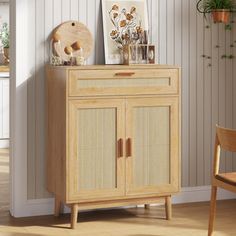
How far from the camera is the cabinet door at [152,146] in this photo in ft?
15.1

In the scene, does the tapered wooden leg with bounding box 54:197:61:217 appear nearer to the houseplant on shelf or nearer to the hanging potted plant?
the hanging potted plant

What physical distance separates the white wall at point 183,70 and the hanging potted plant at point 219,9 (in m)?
0.10

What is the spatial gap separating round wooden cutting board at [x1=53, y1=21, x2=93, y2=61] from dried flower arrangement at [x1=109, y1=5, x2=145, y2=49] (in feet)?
0.62

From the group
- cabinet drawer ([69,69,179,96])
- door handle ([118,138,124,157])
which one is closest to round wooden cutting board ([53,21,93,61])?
cabinet drawer ([69,69,179,96])

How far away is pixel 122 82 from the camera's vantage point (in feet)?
14.9

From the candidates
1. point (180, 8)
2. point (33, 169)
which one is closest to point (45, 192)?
point (33, 169)

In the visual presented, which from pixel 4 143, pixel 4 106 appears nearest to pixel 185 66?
pixel 4 106

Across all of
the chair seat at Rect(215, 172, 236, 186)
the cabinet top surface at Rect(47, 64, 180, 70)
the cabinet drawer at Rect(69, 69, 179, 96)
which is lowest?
the chair seat at Rect(215, 172, 236, 186)

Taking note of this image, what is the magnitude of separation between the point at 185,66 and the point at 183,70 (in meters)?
0.03

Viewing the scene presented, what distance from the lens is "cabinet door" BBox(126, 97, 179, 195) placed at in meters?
4.61

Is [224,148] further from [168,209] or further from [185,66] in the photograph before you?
[185,66]

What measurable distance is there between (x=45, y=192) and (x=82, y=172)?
50cm

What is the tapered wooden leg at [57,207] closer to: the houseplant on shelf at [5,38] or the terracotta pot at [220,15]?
the terracotta pot at [220,15]

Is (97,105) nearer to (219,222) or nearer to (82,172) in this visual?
(82,172)
